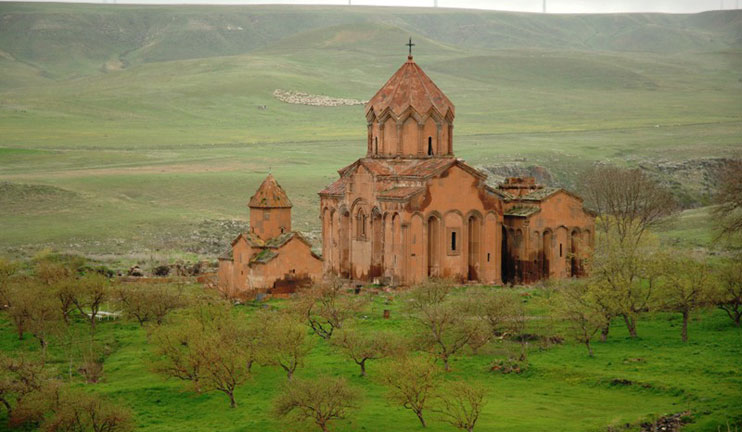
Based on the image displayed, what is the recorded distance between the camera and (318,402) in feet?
102

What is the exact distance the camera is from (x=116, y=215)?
81.8 meters

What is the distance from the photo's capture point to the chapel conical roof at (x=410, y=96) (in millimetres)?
52000

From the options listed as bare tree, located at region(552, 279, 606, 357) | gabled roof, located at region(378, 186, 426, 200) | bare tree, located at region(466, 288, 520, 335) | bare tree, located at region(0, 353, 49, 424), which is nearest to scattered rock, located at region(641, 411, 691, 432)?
bare tree, located at region(552, 279, 606, 357)

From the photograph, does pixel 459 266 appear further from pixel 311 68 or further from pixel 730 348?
pixel 311 68

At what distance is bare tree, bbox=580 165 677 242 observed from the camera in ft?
199

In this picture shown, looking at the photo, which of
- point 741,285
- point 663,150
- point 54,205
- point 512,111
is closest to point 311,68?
point 512,111

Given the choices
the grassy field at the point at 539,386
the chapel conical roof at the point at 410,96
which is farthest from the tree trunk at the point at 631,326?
the chapel conical roof at the point at 410,96

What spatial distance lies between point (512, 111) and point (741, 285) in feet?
371

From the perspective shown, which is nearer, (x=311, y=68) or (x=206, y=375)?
(x=206, y=375)

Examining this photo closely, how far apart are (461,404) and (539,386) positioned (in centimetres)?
549

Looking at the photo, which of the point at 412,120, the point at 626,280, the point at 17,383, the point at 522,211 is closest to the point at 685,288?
the point at 626,280

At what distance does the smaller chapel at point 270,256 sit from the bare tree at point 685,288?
1443 cm

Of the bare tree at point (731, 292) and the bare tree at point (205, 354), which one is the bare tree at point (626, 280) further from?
the bare tree at point (205, 354)

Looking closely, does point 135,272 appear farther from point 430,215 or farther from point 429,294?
point 429,294
